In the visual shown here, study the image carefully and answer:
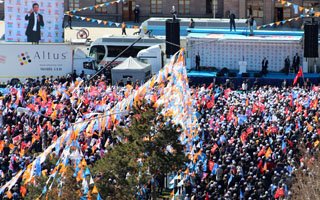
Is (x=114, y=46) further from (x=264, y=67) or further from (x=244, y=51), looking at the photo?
(x=264, y=67)

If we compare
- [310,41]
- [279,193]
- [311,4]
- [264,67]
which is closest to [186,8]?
[311,4]

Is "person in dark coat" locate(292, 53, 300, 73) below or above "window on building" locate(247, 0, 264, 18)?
below

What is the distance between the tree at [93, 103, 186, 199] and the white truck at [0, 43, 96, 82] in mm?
23072

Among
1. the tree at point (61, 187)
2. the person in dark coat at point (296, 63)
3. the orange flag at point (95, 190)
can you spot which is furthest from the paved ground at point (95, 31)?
the orange flag at point (95, 190)

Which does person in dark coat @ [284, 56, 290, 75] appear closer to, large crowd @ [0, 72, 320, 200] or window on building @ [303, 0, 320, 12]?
large crowd @ [0, 72, 320, 200]

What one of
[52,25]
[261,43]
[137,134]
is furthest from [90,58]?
[137,134]

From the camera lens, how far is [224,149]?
3856 centimetres

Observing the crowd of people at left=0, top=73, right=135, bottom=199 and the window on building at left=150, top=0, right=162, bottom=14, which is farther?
the window on building at left=150, top=0, right=162, bottom=14

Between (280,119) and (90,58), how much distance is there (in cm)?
1694

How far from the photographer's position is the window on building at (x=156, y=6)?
7475 cm

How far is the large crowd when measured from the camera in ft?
116

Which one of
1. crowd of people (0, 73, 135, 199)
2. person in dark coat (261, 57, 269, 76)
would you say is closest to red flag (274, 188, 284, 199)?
crowd of people (0, 73, 135, 199)

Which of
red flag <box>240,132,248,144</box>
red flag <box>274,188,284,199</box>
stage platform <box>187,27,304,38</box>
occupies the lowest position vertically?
red flag <box>274,188,284,199</box>

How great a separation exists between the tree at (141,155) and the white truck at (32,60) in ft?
75.7
